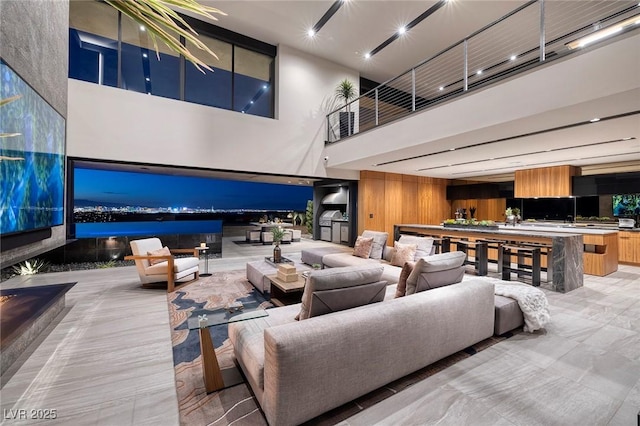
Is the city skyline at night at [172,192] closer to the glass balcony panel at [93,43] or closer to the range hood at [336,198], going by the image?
the glass balcony panel at [93,43]

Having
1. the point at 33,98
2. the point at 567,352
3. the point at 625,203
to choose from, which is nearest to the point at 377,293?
the point at 567,352

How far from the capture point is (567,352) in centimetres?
271

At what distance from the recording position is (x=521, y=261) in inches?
228

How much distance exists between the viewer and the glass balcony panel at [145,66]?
634 cm

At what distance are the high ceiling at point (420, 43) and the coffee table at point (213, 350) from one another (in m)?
4.49

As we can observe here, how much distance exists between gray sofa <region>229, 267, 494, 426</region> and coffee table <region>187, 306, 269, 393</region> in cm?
14

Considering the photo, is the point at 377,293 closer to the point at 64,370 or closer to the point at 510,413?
the point at 510,413

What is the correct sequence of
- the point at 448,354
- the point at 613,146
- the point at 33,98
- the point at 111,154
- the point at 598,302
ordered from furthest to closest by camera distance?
the point at 111,154 < the point at 613,146 < the point at 598,302 < the point at 448,354 < the point at 33,98

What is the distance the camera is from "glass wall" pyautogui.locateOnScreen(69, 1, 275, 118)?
19.3 ft

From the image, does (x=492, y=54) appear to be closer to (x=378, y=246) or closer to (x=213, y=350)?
(x=378, y=246)

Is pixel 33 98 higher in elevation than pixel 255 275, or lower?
higher

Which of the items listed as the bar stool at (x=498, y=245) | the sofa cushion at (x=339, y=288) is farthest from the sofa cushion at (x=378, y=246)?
the sofa cushion at (x=339, y=288)

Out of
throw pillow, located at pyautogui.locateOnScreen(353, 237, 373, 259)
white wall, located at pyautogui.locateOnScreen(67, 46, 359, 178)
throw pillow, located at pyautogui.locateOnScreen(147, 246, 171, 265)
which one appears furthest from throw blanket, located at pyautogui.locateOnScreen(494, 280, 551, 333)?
white wall, located at pyautogui.locateOnScreen(67, 46, 359, 178)

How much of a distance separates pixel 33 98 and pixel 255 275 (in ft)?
11.0
